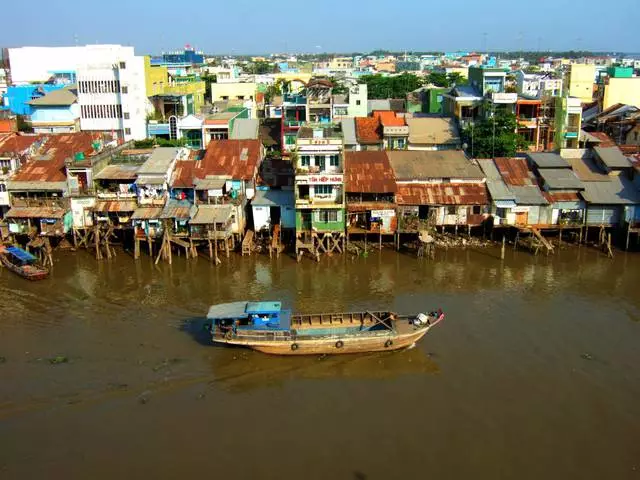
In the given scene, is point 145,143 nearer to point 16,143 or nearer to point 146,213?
point 16,143

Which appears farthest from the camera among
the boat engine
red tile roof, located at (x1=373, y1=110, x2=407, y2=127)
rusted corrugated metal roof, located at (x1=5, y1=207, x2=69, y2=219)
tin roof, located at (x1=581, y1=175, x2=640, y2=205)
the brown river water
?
red tile roof, located at (x1=373, y1=110, x2=407, y2=127)

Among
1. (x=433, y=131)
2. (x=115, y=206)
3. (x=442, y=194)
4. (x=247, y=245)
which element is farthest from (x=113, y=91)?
(x=442, y=194)

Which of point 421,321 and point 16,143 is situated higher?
point 16,143

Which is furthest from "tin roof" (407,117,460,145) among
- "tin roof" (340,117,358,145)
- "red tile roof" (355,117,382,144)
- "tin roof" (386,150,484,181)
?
"tin roof" (386,150,484,181)

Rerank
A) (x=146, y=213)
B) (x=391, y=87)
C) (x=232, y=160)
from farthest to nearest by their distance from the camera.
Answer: (x=391, y=87)
(x=232, y=160)
(x=146, y=213)

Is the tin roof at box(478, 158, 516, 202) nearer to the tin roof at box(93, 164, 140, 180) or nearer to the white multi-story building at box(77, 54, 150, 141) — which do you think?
the tin roof at box(93, 164, 140, 180)

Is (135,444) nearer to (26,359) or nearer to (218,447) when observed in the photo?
(218,447)
